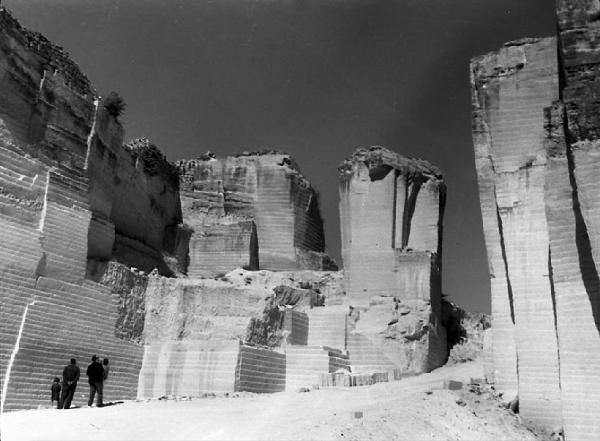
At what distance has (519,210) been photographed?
623 inches

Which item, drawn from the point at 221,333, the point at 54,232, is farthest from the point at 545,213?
the point at 54,232

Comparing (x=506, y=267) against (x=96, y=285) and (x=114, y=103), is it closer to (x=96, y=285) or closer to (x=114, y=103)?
(x=96, y=285)

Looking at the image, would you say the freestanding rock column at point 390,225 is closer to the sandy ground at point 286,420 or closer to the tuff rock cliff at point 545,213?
the tuff rock cliff at point 545,213

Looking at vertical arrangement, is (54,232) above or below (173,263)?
below

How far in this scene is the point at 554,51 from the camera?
54.4ft

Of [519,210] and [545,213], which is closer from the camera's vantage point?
[545,213]

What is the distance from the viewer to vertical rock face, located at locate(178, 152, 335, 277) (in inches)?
1273

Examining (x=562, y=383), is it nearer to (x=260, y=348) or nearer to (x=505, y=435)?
(x=505, y=435)

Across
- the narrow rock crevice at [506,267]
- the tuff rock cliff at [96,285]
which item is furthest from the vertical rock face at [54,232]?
the narrow rock crevice at [506,267]

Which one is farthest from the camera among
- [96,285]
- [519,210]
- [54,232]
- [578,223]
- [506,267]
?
[96,285]

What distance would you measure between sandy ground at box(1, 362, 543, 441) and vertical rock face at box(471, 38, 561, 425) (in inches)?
40.9

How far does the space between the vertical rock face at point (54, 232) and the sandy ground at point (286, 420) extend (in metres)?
5.57

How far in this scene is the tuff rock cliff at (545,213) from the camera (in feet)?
42.8

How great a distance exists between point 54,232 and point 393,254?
13.3 metres
